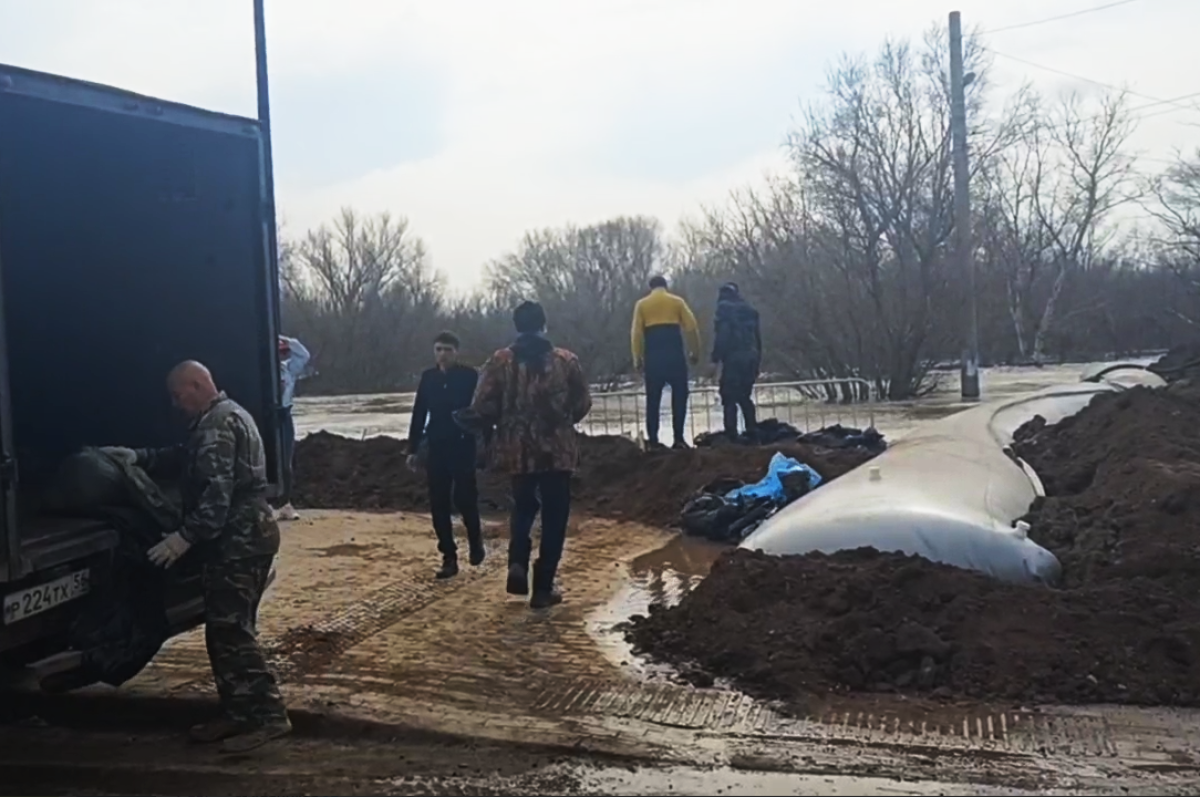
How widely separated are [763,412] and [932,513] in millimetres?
10275

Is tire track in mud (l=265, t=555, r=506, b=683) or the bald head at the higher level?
the bald head

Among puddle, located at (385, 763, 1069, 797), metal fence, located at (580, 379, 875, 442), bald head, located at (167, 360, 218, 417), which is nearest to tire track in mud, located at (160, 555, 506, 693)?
bald head, located at (167, 360, 218, 417)

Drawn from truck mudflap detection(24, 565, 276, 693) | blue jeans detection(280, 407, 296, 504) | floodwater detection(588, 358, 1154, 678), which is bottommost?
floodwater detection(588, 358, 1154, 678)

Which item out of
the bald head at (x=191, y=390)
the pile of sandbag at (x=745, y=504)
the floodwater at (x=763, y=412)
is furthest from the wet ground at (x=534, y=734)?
the floodwater at (x=763, y=412)

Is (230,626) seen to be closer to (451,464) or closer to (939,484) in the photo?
(451,464)

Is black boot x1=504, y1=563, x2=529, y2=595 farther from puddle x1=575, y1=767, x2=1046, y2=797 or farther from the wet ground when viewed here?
puddle x1=575, y1=767, x2=1046, y2=797

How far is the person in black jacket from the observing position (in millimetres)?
8547

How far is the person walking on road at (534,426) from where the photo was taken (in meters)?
7.31

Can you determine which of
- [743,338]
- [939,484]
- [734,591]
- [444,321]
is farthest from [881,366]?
[444,321]

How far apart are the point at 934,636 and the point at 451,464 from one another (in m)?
3.80

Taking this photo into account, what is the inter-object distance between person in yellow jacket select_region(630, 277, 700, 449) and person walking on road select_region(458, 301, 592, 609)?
5.24 metres

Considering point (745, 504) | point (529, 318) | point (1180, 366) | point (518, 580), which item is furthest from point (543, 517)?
point (1180, 366)

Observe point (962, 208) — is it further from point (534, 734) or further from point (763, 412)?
point (534, 734)

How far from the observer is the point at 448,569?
27.9 feet
